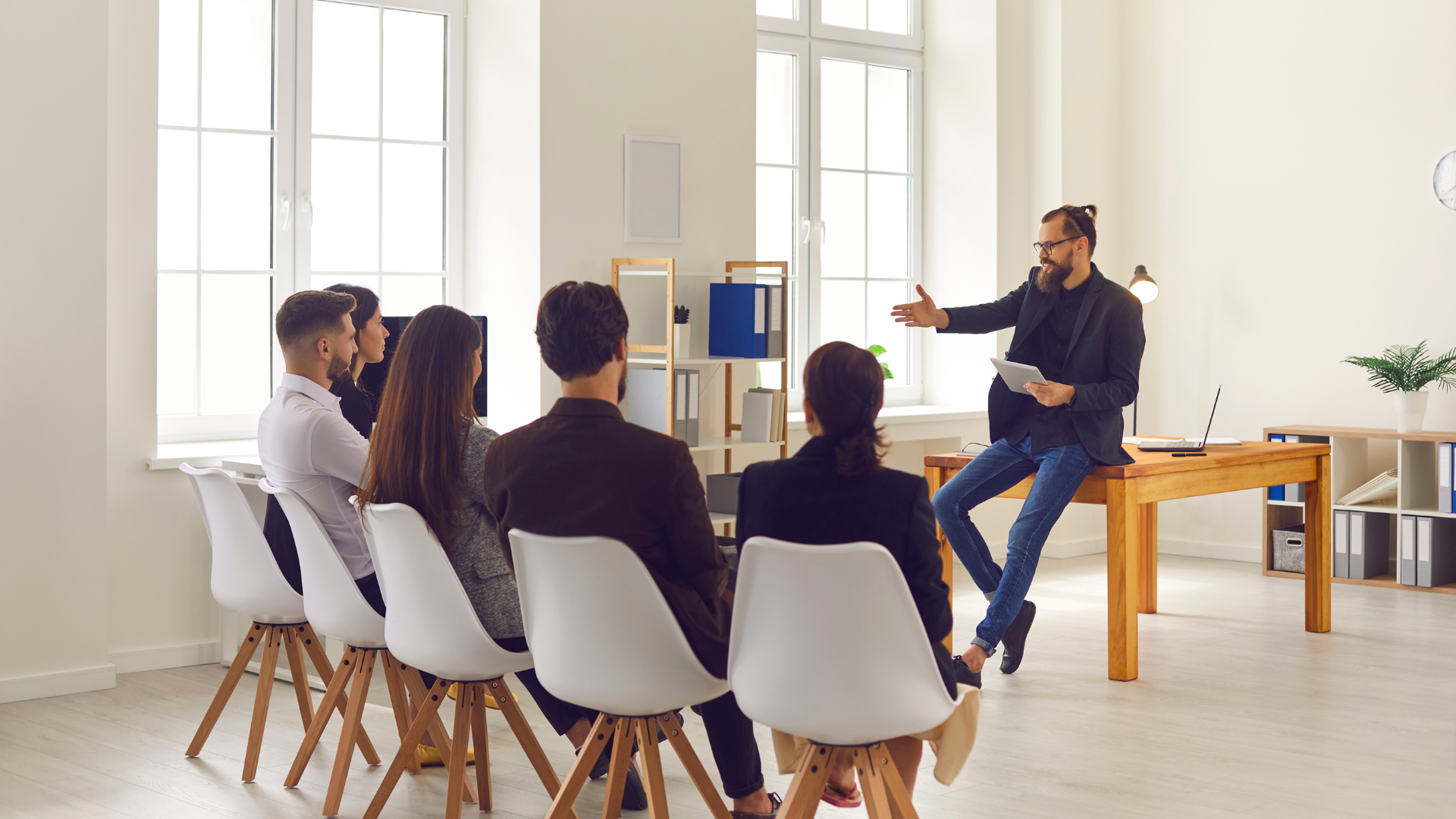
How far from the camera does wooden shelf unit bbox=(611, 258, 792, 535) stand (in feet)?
16.6

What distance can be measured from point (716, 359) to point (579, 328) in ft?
8.85

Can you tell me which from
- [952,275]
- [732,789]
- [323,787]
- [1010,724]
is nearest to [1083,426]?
[1010,724]

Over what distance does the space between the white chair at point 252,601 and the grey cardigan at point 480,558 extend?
0.62 m

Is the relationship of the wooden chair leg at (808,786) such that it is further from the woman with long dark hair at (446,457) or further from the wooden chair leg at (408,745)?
the wooden chair leg at (408,745)

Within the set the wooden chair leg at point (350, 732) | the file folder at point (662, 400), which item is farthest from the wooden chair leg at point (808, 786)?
the file folder at point (662, 400)

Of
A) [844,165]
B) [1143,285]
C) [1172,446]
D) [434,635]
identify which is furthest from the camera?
[844,165]

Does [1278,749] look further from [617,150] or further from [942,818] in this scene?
[617,150]

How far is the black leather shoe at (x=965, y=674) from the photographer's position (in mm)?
3707

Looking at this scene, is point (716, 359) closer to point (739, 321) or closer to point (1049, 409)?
point (739, 321)

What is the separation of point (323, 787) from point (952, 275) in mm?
4640

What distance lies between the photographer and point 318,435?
3.20 metres

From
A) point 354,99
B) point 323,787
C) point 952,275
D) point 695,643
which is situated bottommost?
point 323,787

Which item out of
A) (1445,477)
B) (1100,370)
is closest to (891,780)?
(1100,370)

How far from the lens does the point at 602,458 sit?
8.10 ft
